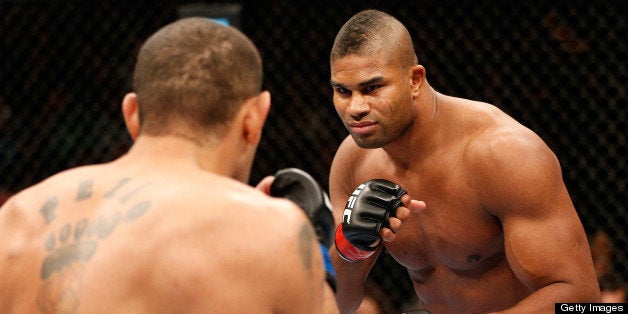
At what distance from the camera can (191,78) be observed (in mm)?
1142

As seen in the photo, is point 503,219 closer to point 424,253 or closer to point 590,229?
point 424,253

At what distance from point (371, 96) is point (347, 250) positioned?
0.35 metres

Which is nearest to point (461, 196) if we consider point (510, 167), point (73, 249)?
point (510, 167)

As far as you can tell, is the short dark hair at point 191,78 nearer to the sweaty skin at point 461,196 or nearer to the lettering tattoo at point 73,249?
the lettering tattoo at point 73,249

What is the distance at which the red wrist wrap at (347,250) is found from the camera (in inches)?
73.8

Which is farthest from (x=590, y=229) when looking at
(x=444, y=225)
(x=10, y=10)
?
(x=10, y=10)

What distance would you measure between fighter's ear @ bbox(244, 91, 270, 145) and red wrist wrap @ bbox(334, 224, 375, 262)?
2.32 ft

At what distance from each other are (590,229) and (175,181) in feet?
7.83

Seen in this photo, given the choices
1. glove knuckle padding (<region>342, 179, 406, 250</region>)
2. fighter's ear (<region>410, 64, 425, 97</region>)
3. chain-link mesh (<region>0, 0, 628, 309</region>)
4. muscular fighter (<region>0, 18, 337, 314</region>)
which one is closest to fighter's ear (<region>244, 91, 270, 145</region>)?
muscular fighter (<region>0, 18, 337, 314</region>)

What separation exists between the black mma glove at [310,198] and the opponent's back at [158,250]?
0.64 ft

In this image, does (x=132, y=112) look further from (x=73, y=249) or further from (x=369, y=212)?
(x=369, y=212)

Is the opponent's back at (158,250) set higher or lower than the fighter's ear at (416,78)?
higher

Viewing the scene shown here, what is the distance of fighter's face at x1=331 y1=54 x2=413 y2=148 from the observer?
188 cm

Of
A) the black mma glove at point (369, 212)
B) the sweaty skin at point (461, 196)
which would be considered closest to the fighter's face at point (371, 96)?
the sweaty skin at point (461, 196)
